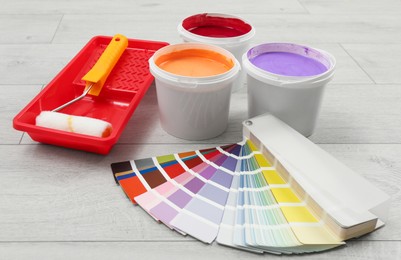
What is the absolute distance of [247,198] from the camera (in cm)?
63

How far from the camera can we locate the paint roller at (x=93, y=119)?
0.72 m

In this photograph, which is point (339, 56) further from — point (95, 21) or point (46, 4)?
point (46, 4)

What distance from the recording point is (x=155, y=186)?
67 cm

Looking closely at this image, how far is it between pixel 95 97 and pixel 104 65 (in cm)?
7

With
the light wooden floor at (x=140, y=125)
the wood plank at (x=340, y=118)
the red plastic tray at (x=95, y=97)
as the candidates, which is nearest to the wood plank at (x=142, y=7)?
the light wooden floor at (x=140, y=125)

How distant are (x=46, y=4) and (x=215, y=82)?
3.09 feet

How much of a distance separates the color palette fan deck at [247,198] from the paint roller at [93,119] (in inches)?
2.7

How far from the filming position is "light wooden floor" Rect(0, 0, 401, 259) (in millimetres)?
604

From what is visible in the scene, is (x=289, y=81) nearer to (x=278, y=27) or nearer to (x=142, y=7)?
(x=278, y=27)

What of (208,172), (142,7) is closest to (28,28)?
(142,7)

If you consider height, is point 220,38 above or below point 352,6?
above

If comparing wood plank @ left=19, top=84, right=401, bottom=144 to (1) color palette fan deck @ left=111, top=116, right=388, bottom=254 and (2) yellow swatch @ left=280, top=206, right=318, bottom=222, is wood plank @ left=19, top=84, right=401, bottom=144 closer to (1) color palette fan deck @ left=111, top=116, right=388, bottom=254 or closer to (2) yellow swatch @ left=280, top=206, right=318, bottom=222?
(1) color palette fan deck @ left=111, top=116, right=388, bottom=254

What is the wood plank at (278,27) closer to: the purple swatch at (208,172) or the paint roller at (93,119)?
the paint roller at (93,119)

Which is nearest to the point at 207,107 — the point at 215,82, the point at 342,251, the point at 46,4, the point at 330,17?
the point at 215,82
